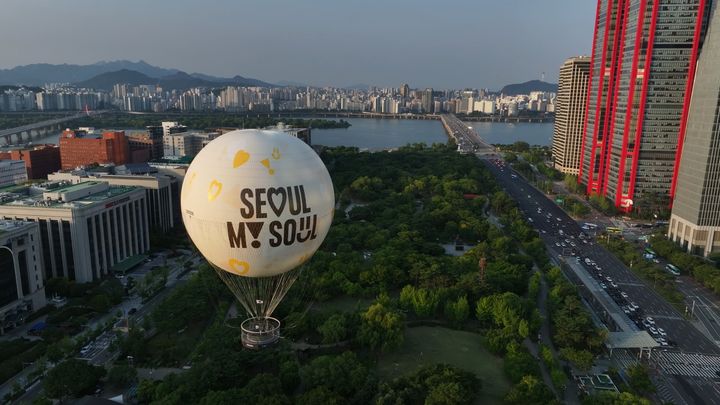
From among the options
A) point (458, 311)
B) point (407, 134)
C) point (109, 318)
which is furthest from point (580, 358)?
point (407, 134)

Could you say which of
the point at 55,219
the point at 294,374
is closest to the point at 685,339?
the point at 294,374

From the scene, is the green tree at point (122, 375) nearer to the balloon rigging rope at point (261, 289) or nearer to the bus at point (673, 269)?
the balloon rigging rope at point (261, 289)

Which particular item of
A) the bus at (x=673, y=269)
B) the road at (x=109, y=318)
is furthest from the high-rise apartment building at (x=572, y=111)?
the road at (x=109, y=318)

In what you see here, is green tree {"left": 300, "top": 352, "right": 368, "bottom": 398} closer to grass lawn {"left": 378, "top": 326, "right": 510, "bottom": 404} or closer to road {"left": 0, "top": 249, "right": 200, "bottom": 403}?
grass lawn {"left": 378, "top": 326, "right": 510, "bottom": 404}

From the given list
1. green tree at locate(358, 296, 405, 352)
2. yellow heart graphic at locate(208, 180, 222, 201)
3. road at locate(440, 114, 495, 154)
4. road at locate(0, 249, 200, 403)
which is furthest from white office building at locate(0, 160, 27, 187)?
road at locate(440, 114, 495, 154)

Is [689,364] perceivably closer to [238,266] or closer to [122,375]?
[238,266]

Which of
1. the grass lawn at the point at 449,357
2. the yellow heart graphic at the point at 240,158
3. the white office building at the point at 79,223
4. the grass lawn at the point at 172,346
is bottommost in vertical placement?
the grass lawn at the point at 449,357
